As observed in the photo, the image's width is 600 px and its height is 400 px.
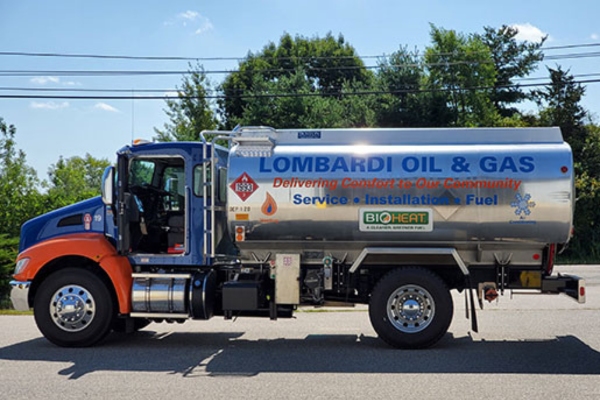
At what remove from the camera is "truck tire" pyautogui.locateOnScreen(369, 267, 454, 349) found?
927 cm

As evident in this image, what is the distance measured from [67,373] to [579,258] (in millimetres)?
26136

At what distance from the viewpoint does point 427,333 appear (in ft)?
30.4

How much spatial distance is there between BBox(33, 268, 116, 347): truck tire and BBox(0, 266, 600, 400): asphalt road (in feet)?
0.76

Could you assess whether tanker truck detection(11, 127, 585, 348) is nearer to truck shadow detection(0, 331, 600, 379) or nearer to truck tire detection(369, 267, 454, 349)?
truck tire detection(369, 267, 454, 349)

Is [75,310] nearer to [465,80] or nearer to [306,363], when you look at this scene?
[306,363]

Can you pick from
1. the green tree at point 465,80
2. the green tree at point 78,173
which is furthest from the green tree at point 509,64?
the green tree at point 78,173

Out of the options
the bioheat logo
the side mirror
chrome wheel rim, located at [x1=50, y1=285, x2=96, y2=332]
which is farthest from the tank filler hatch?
chrome wheel rim, located at [x1=50, y1=285, x2=96, y2=332]

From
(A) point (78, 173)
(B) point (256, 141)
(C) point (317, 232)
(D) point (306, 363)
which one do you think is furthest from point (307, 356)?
(A) point (78, 173)

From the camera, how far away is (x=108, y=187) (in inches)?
380

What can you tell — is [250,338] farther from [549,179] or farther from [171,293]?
[549,179]

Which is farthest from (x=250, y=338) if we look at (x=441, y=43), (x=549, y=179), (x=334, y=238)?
(x=441, y=43)

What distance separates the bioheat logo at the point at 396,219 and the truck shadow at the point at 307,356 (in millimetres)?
1635

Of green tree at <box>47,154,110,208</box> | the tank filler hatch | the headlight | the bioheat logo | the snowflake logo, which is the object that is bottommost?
the headlight

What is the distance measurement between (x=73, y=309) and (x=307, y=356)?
10.9 feet
